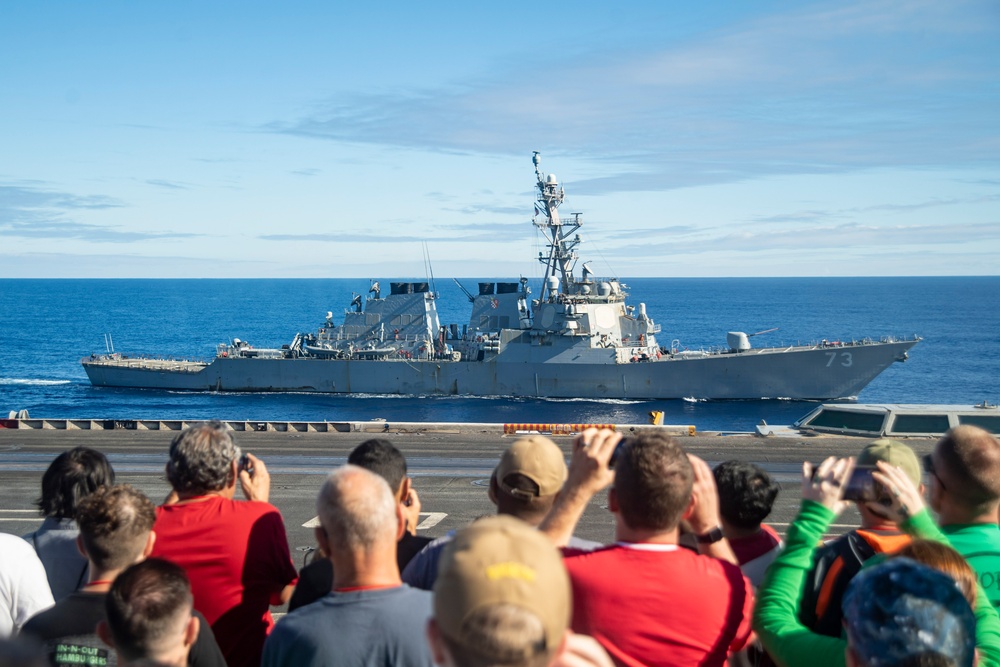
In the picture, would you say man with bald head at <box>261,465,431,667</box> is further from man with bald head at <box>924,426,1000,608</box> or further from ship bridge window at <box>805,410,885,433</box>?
ship bridge window at <box>805,410,885,433</box>

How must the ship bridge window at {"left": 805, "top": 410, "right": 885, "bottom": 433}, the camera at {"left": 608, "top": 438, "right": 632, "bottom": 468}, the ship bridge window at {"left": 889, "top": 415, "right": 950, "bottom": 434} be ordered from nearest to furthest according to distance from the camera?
the camera at {"left": 608, "top": 438, "right": 632, "bottom": 468} < the ship bridge window at {"left": 889, "top": 415, "right": 950, "bottom": 434} < the ship bridge window at {"left": 805, "top": 410, "right": 885, "bottom": 433}

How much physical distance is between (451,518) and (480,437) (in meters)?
10.4

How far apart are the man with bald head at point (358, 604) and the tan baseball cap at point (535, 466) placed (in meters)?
0.71

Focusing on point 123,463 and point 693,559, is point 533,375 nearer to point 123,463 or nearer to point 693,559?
point 123,463

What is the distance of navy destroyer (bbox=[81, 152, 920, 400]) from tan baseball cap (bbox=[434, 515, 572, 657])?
4428 centimetres

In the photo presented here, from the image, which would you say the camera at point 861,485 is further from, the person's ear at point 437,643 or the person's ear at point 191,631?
the person's ear at point 191,631

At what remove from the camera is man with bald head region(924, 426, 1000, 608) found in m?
3.91

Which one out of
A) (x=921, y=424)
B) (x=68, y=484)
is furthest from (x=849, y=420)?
(x=68, y=484)

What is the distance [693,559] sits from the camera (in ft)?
11.2

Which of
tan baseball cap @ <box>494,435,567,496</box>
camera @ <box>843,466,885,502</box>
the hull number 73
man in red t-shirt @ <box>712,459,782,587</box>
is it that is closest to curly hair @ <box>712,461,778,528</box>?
man in red t-shirt @ <box>712,459,782,587</box>

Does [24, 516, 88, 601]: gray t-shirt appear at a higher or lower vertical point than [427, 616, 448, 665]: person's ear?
lower

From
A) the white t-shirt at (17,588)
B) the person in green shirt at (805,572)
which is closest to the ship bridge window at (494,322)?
the white t-shirt at (17,588)

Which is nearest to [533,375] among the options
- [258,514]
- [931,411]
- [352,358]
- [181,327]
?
[352,358]

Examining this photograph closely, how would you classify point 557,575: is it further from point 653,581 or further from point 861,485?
point 861,485
